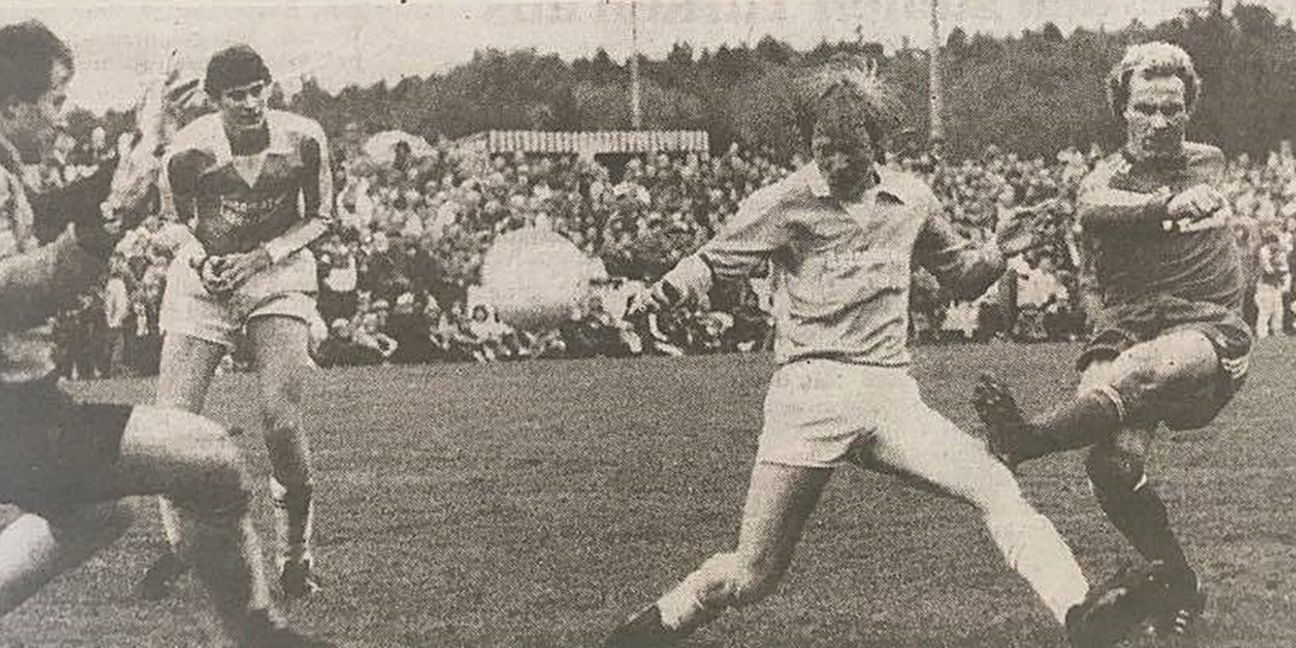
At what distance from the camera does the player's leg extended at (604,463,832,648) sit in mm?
4008

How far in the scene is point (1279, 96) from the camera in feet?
14.0

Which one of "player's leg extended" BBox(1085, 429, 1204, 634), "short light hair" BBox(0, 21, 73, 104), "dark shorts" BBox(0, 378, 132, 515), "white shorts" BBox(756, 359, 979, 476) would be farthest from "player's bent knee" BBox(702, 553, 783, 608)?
"short light hair" BBox(0, 21, 73, 104)

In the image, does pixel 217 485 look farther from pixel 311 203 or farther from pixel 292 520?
pixel 311 203

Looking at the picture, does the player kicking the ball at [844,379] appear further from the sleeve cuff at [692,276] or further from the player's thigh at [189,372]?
the player's thigh at [189,372]

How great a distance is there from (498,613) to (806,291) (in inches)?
46.5

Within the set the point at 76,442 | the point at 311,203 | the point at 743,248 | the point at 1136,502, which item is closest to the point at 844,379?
the point at 743,248

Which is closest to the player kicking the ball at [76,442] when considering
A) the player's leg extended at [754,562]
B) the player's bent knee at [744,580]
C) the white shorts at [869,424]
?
the player's leg extended at [754,562]

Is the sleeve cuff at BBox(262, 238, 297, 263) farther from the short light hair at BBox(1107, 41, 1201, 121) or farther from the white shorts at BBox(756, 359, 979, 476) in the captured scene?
the short light hair at BBox(1107, 41, 1201, 121)

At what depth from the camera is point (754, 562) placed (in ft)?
13.2

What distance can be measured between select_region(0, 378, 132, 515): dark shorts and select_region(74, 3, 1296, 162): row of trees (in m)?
0.79

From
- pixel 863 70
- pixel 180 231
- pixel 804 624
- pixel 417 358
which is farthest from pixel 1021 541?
pixel 180 231

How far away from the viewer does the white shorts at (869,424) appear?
390 cm

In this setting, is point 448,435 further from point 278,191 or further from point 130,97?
point 130,97

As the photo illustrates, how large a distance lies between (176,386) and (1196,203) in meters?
2.79
